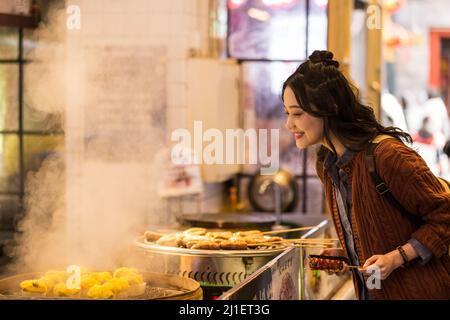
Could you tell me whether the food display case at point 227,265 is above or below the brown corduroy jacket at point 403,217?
below

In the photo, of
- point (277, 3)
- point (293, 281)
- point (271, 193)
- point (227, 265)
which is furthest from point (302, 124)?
point (277, 3)

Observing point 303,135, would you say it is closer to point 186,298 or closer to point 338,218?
point 338,218

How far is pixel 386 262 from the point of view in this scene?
7.35 ft

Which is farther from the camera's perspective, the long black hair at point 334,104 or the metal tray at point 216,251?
the metal tray at point 216,251

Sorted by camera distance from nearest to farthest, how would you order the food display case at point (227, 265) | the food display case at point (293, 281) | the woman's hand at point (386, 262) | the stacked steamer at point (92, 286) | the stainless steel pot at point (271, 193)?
the woman's hand at point (386, 262) → the food display case at point (293, 281) → the stacked steamer at point (92, 286) → the food display case at point (227, 265) → the stainless steel pot at point (271, 193)

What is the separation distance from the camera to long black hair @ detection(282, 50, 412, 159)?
2326 millimetres

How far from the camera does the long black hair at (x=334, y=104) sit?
7.63ft

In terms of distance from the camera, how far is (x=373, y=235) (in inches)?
92.1

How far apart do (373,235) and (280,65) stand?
3.88 m

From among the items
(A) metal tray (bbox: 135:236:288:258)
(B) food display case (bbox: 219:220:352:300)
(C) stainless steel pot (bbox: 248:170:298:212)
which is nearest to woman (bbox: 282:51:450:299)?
(B) food display case (bbox: 219:220:352:300)

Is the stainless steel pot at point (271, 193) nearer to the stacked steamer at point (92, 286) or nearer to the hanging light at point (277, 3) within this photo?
the hanging light at point (277, 3)

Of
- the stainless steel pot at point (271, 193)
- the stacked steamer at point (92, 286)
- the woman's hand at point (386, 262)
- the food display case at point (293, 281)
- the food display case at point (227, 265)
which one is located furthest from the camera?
the stainless steel pot at point (271, 193)

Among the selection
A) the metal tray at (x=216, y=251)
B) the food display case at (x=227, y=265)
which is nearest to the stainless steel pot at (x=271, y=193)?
the food display case at (x=227, y=265)

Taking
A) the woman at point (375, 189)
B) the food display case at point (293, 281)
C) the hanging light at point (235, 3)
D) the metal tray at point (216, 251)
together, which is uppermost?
the hanging light at point (235, 3)
